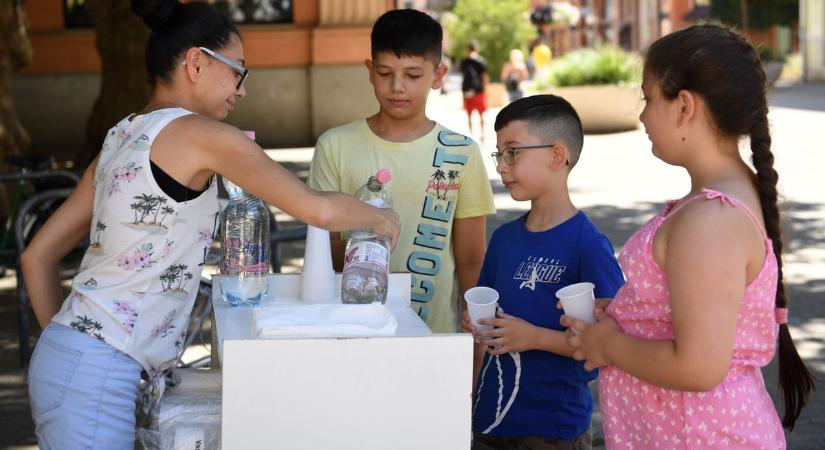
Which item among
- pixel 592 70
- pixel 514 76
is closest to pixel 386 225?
pixel 592 70

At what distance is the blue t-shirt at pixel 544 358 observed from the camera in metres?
3.47

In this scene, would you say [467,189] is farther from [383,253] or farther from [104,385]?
[104,385]

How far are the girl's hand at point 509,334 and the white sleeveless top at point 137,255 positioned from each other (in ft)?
2.71

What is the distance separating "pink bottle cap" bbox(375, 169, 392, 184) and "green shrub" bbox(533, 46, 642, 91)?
1966 centimetres

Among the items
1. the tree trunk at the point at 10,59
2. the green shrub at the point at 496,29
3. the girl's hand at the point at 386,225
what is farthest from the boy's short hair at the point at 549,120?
the green shrub at the point at 496,29

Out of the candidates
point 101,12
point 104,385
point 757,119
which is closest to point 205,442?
point 104,385

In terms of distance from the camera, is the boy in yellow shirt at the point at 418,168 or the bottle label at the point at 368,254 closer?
the bottle label at the point at 368,254

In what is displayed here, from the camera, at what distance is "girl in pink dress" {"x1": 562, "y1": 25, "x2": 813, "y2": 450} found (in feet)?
8.25

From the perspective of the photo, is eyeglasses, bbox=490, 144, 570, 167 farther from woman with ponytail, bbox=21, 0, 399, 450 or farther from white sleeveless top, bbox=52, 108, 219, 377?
white sleeveless top, bbox=52, 108, 219, 377

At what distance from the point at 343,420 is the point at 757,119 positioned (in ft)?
3.85

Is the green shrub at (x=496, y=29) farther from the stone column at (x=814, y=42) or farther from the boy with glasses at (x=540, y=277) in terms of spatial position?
the boy with glasses at (x=540, y=277)

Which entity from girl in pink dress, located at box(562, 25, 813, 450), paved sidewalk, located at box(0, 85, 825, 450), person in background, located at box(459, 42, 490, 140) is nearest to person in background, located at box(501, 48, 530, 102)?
paved sidewalk, located at box(0, 85, 825, 450)

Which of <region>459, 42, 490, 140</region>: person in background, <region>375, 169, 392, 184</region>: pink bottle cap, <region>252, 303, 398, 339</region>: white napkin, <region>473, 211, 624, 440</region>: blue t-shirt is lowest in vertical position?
<region>459, 42, 490, 140</region>: person in background

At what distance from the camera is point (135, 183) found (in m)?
2.98
